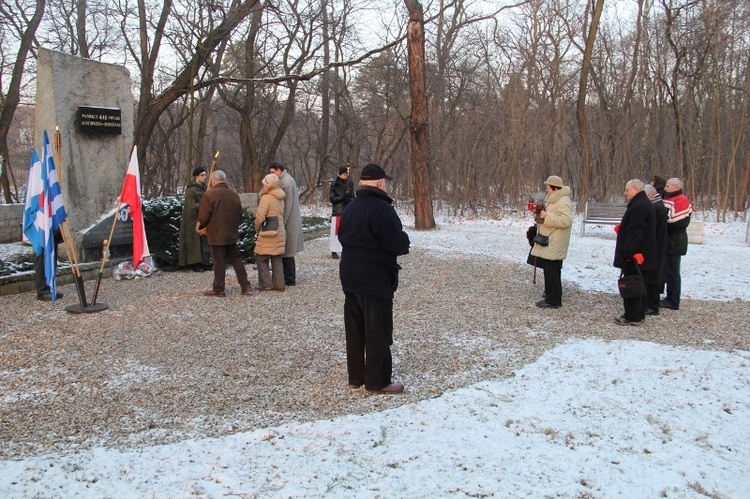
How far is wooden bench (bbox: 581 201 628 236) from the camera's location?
15.5m

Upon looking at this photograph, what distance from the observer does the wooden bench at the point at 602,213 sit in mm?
15492

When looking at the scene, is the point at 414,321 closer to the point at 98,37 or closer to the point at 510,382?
the point at 510,382

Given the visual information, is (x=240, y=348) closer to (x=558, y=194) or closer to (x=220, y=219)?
(x=220, y=219)

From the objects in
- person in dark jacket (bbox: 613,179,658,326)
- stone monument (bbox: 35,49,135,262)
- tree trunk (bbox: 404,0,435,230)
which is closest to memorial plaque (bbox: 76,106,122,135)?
stone monument (bbox: 35,49,135,262)

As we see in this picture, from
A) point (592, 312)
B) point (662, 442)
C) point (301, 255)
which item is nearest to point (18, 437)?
point (662, 442)

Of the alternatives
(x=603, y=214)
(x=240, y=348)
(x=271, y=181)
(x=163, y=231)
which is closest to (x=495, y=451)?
(x=240, y=348)

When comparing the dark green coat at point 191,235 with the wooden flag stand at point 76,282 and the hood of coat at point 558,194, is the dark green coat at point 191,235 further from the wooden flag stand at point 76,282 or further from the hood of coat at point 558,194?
the hood of coat at point 558,194

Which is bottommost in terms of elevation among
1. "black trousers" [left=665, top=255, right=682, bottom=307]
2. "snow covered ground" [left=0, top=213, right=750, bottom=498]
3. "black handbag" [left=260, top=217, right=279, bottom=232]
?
"snow covered ground" [left=0, top=213, right=750, bottom=498]

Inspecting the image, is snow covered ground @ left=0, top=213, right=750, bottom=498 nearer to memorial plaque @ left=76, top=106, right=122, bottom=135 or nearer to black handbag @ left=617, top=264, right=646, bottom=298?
black handbag @ left=617, top=264, right=646, bottom=298

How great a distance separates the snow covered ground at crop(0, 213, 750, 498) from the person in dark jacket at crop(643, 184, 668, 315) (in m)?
1.95

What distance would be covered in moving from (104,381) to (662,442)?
13.7 feet

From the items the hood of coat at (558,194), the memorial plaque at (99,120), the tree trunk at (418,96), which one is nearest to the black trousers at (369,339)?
the hood of coat at (558,194)

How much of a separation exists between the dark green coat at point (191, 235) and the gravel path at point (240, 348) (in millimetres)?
553

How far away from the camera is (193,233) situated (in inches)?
394
